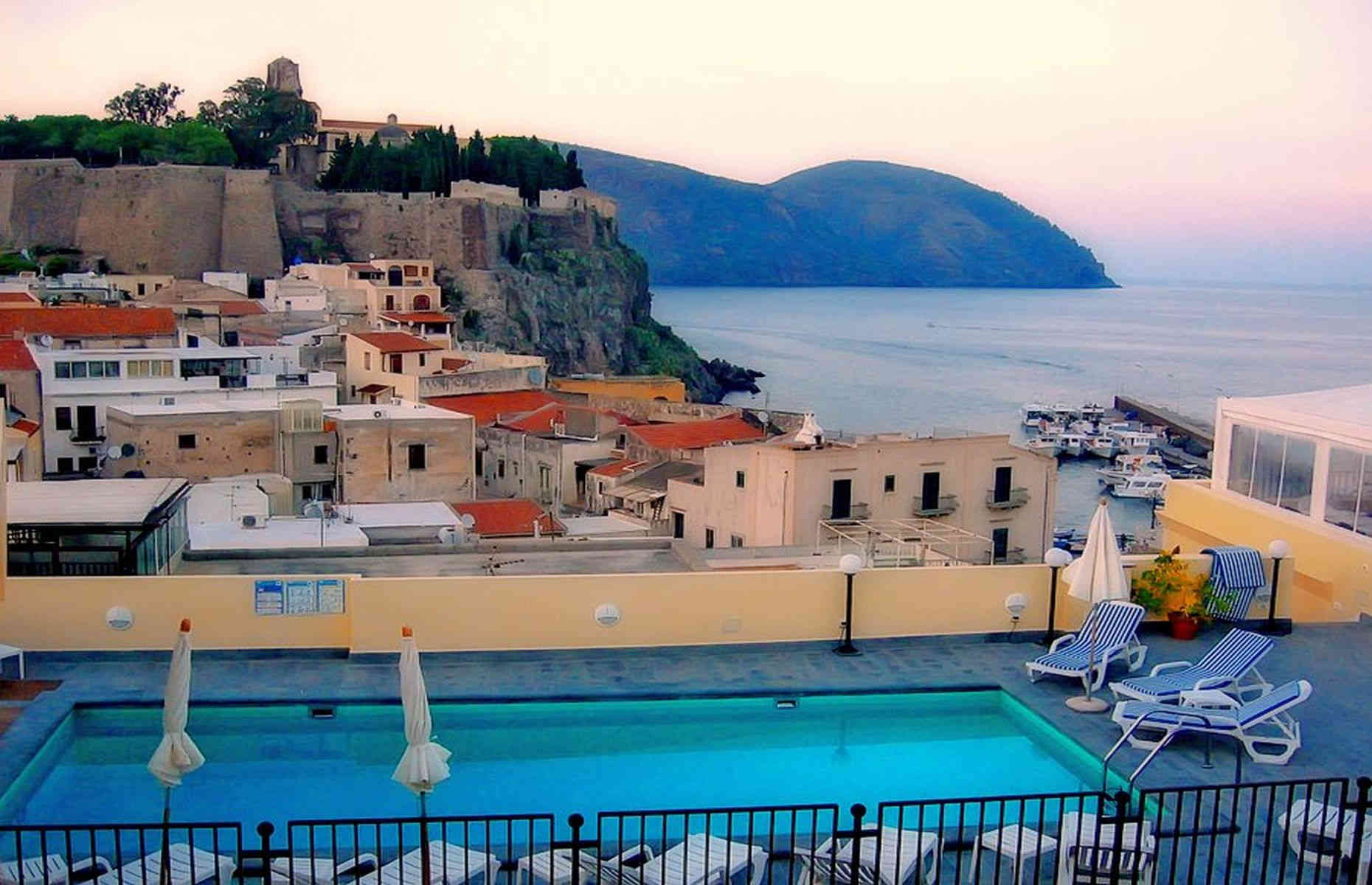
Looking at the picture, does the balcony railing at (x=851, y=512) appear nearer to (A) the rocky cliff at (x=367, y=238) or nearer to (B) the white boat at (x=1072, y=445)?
(B) the white boat at (x=1072, y=445)

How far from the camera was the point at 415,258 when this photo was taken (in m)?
67.1

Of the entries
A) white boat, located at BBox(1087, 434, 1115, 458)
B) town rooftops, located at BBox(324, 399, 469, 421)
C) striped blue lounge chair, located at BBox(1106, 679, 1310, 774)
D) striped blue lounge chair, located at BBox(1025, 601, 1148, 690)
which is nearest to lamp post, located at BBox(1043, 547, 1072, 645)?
striped blue lounge chair, located at BBox(1025, 601, 1148, 690)

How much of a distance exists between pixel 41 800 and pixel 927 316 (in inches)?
6258

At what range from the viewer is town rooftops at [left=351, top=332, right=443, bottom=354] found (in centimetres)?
3997

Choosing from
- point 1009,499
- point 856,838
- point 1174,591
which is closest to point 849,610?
point 1174,591

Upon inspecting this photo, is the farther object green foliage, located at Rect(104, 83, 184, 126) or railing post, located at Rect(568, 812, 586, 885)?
green foliage, located at Rect(104, 83, 184, 126)

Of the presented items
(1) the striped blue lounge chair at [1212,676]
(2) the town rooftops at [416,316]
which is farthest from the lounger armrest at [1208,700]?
(2) the town rooftops at [416,316]

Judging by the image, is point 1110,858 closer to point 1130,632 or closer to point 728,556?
point 1130,632

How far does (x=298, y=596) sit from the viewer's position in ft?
31.3

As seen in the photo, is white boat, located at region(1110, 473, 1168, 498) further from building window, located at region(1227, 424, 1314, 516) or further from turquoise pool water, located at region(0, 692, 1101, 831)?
turquoise pool water, located at region(0, 692, 1101, 831)

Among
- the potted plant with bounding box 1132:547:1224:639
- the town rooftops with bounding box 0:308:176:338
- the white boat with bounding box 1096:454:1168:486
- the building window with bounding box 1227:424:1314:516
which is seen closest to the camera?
the potted plant with bounding box 1132:547:1224:639

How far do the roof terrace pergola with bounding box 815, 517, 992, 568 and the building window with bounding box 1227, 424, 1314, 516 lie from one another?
2638mm

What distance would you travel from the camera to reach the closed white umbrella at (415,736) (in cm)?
600

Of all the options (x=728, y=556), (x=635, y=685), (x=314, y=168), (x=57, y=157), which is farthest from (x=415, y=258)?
(x=635, y=685)
